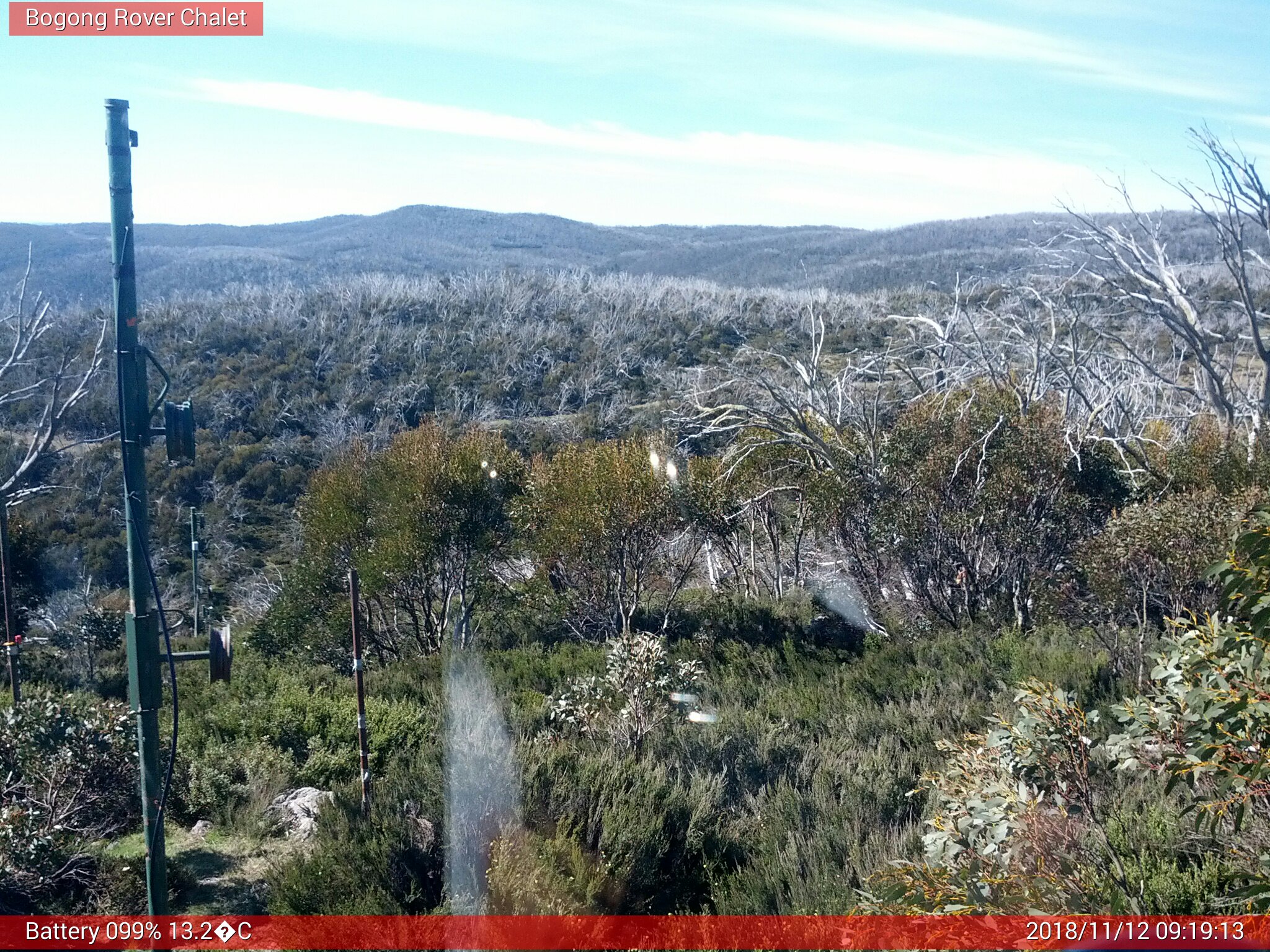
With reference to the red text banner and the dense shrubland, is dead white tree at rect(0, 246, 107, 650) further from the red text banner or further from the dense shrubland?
the red text banner

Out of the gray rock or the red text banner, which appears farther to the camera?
the gray rock

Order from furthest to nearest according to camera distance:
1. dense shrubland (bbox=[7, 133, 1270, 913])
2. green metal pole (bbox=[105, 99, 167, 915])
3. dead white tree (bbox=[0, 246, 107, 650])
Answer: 1. dead white tree (bbox=[0, 246, 107, 650])
2. dense shrubland (bbox=[7, 133, 1270, 913])
3. green metal pole (bbox=[105, 99, 167, 915])

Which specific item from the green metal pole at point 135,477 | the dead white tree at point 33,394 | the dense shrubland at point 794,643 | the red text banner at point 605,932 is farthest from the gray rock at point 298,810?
the dead white tree at point 33,394

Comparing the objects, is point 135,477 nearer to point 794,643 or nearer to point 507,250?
point 794,643

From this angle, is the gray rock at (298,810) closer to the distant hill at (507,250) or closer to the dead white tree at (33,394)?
the dead white tree at (33,394)

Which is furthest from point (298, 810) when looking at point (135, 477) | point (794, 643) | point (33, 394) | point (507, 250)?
point (507, 250)

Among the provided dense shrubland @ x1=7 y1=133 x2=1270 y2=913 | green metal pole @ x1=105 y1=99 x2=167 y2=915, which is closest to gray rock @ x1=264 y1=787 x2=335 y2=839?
dense shrubland @ x1=7 y1=133 x2=1270 y2=913

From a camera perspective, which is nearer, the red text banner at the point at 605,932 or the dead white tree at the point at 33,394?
the red text banner at the point at 605,932
